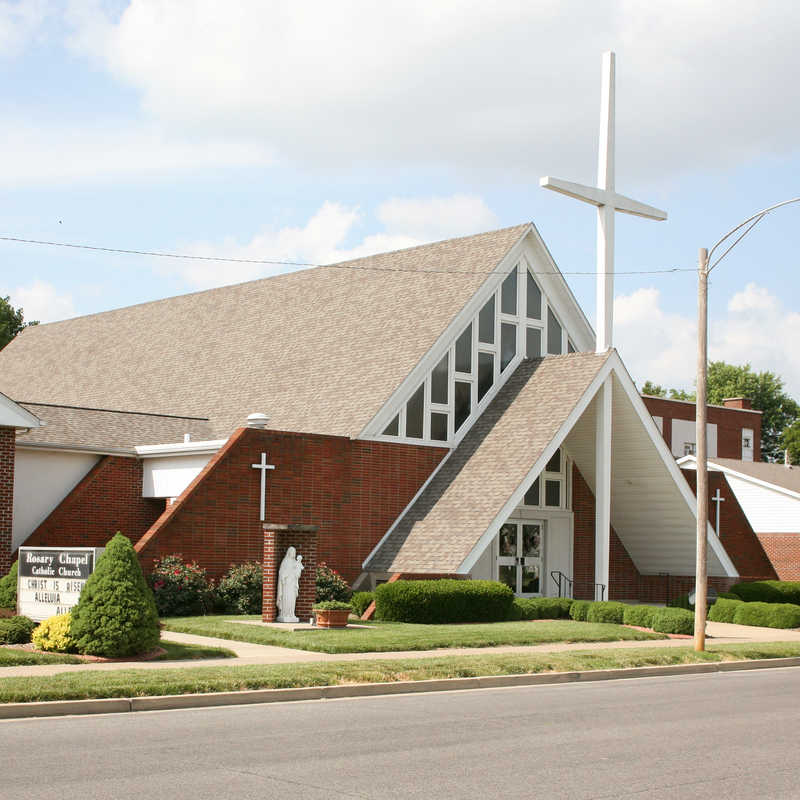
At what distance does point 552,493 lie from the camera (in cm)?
3444

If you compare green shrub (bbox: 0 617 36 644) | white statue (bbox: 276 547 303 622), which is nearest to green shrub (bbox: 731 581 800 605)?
white statue (bbox: 276 547 303 622)

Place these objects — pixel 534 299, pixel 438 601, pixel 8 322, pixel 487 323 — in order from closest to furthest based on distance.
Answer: pixel 438 601
pixel 487 323
pixel 534 299
pixel 8 322

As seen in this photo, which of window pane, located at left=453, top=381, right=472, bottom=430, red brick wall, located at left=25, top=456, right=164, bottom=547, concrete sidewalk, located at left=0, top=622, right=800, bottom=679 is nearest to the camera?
concrete sidewalk, located at left=0, top=622, right=800, bottom=679

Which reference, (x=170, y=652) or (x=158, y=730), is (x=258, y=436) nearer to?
(x=170, y=652)

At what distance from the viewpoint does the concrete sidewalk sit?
16.9m

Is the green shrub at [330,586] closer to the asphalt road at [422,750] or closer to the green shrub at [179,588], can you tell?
the green shrub at [179,588]

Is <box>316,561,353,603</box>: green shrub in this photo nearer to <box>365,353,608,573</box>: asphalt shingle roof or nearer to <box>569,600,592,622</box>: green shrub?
<box>365,353,608,573</box>: asphalt shingle roof

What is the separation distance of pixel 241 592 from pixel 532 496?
1012 centimetres

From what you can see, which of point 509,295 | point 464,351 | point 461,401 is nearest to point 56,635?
point 461,401

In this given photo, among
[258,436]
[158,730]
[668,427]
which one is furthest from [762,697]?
[668,427]

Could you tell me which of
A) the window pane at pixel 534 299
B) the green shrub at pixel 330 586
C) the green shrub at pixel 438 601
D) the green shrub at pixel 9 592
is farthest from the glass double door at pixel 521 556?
the green shrub at pixel 9 592

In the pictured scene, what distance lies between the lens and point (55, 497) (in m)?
30.0

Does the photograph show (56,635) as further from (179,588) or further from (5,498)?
(5,498)

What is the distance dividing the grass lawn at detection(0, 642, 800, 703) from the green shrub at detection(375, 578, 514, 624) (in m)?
5.31
